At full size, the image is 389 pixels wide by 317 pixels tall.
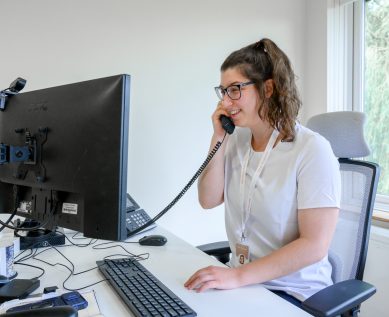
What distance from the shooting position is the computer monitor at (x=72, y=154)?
2.42 feet

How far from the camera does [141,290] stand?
0.84 meters

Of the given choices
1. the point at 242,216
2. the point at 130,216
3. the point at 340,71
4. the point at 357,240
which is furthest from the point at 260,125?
the point at 340,71

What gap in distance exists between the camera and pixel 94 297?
2.72ft

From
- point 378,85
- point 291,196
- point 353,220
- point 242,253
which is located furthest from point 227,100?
point 378,85

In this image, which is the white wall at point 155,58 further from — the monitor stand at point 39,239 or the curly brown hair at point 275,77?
the curly brown hair at point 275,77

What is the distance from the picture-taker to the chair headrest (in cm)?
123

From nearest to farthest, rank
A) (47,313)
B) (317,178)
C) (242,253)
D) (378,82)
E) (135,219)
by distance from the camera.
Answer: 1. (47,313)
2. (317,178)
3. (242,253)
4. (135,219)
5. (378,82)

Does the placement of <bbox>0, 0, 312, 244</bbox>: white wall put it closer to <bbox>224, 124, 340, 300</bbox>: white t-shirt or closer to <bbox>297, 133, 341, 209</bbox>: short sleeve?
<bbox>224, 124, 340, 300</bbox>: white t-shirt

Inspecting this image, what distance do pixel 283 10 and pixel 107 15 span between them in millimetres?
1171

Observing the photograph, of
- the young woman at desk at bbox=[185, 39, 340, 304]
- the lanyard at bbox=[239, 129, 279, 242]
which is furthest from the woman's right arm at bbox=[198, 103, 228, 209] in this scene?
the lanyard at bbox=[239, 129, 279, 242]

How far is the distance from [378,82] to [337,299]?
1.61m

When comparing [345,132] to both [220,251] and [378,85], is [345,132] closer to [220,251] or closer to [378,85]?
[220,251]

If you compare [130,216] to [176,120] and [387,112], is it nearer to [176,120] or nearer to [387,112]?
[176,120]

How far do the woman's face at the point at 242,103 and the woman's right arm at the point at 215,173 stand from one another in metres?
0.08
